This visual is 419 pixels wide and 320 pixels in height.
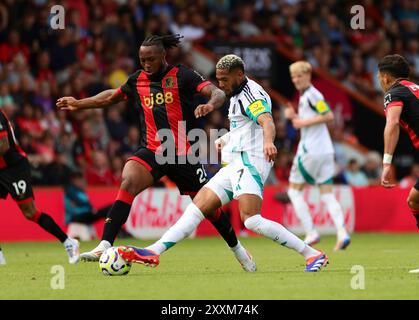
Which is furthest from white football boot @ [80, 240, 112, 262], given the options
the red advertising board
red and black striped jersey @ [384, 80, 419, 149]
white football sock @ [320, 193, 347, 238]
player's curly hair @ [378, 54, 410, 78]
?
the red advertising board

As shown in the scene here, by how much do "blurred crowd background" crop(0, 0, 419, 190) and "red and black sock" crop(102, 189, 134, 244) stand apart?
23.1ft

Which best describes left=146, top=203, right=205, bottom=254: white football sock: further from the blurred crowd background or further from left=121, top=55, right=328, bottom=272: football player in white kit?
the blurred crowd background

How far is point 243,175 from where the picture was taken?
1004 centimetres

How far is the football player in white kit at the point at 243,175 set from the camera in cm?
991

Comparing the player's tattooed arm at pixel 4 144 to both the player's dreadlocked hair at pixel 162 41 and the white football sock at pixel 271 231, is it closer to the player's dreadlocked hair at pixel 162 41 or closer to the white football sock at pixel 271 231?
the player's dreadlocked hair at pixel 162 41

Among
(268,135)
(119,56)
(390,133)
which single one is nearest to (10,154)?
(268,135)

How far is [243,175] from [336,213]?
204 inches

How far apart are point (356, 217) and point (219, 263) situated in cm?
811

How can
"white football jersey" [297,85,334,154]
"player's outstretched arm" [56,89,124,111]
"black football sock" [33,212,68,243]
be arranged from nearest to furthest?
"player's outstretched arm" [56,89,124,111]
"black football sock" [33,212,68,243]
"white football jersey" [297,85,334,154]

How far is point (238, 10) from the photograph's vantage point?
2491 centimetres

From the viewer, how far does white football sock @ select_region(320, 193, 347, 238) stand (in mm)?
14683

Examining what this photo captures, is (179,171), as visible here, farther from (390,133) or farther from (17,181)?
(390,133)

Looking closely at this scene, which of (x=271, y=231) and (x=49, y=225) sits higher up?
(x=271, y=231)

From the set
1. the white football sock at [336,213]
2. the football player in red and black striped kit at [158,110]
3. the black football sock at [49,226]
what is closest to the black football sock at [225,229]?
the football player in red and black striped kit at [158,110]
